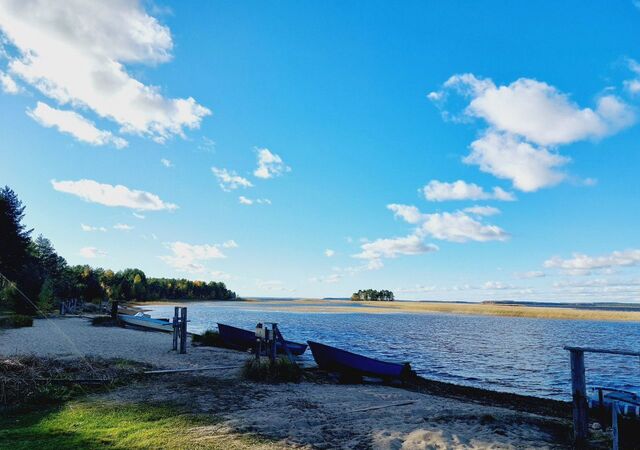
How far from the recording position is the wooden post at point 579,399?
27.2ft

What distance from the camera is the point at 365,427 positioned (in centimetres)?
901

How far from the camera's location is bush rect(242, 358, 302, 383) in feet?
45.8

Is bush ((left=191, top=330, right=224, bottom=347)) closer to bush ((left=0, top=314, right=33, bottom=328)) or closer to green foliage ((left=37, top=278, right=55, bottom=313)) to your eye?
bush ((left=0, top=314, right=33, bottom=328))

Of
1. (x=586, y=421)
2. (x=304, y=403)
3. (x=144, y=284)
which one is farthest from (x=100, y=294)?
(x=586, y=421)

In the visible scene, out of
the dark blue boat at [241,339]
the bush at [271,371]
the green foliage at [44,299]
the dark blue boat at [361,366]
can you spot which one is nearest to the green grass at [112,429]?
the bush at [271,371]

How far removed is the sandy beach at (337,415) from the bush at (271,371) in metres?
0.34

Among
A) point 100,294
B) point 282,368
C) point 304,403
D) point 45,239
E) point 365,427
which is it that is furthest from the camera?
point 100,294

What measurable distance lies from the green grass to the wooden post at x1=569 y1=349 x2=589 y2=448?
20.2ft

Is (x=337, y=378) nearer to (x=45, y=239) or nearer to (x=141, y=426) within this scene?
(x=141, y=426)

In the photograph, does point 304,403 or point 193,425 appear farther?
point 304,403

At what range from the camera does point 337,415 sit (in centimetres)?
999

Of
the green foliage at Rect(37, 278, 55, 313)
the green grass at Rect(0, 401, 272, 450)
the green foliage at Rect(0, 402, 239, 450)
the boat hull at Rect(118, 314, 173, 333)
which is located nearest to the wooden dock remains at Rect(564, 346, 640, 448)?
the green grass at Rect(0, 401, 272, 450)

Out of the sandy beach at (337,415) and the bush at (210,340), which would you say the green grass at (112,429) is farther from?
the bush at (210,340)

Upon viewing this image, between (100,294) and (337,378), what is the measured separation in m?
82.7
